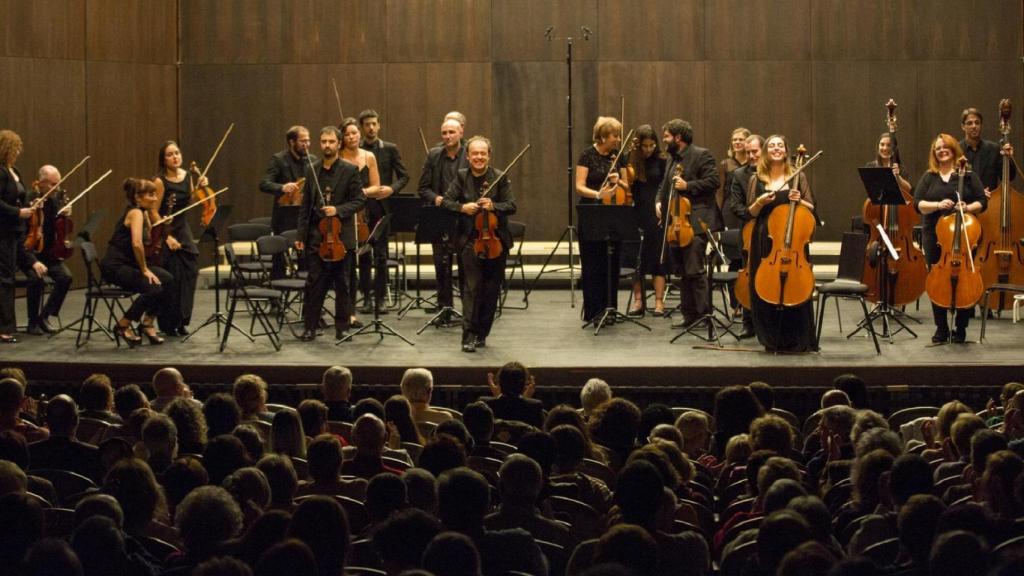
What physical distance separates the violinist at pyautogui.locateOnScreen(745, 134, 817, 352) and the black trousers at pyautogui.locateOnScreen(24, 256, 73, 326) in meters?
5.39

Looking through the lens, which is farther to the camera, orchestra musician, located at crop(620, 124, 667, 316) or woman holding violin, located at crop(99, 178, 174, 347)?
orchestra musician, located at crop(620, 124, 667, 316)

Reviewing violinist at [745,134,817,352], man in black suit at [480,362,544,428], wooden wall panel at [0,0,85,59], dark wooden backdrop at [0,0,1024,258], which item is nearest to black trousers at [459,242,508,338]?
violinist at [745,134,817,352]

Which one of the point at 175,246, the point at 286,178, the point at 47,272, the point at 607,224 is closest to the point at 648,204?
the point at 607,224

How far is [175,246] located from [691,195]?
404cm

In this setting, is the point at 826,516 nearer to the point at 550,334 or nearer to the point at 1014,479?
the point at 1014,479

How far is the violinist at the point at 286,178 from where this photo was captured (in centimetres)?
1129

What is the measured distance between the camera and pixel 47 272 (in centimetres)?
1073

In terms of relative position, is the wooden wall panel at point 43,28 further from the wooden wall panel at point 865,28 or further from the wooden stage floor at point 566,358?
the wooden wall panel at point 865,28

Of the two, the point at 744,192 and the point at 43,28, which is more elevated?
the point at 43,28

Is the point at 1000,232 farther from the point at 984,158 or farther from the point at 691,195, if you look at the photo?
the point at 691,195

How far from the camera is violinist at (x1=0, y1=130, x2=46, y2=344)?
33.5 feet

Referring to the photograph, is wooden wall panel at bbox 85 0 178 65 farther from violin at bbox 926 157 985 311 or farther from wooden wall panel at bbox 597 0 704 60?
violin at bbox 926 157 985 311

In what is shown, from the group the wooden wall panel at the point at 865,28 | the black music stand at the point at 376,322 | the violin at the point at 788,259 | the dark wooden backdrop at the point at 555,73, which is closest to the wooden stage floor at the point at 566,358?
the black music stand at the point at 376,322

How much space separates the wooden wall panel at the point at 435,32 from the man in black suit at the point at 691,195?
5.07m
